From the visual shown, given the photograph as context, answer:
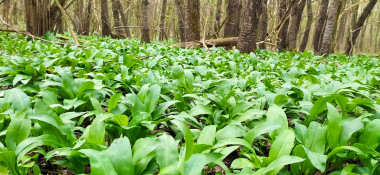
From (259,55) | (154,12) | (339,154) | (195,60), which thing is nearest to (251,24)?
(259,55)

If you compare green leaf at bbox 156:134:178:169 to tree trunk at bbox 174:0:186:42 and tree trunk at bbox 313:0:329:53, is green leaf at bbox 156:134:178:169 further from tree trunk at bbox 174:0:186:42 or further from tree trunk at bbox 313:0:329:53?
tree trunk at bbox 313:0:329:53

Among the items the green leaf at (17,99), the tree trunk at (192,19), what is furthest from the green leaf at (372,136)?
the tree trunk at (192,19)

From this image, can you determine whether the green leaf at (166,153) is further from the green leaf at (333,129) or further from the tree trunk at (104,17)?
the tree trunk at (104,17)

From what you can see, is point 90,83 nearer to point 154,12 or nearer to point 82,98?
point 82,98

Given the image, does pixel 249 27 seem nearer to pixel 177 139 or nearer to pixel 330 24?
pixel 330 24

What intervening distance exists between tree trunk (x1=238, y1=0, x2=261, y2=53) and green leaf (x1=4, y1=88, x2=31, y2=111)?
5218 millimetres

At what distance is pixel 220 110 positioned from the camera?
1.79 meters

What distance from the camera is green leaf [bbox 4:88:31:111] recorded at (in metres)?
1.65

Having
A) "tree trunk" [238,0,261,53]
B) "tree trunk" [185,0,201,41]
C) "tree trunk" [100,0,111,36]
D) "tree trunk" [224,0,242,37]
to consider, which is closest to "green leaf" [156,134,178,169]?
"tree trunk" [238,0,261,53]

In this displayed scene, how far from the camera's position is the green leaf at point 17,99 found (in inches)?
65.0

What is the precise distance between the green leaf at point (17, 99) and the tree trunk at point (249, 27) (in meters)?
5.22

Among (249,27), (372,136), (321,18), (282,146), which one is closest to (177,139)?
(282,146)

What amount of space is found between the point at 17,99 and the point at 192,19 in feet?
22.7

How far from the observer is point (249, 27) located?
6.05 meters
